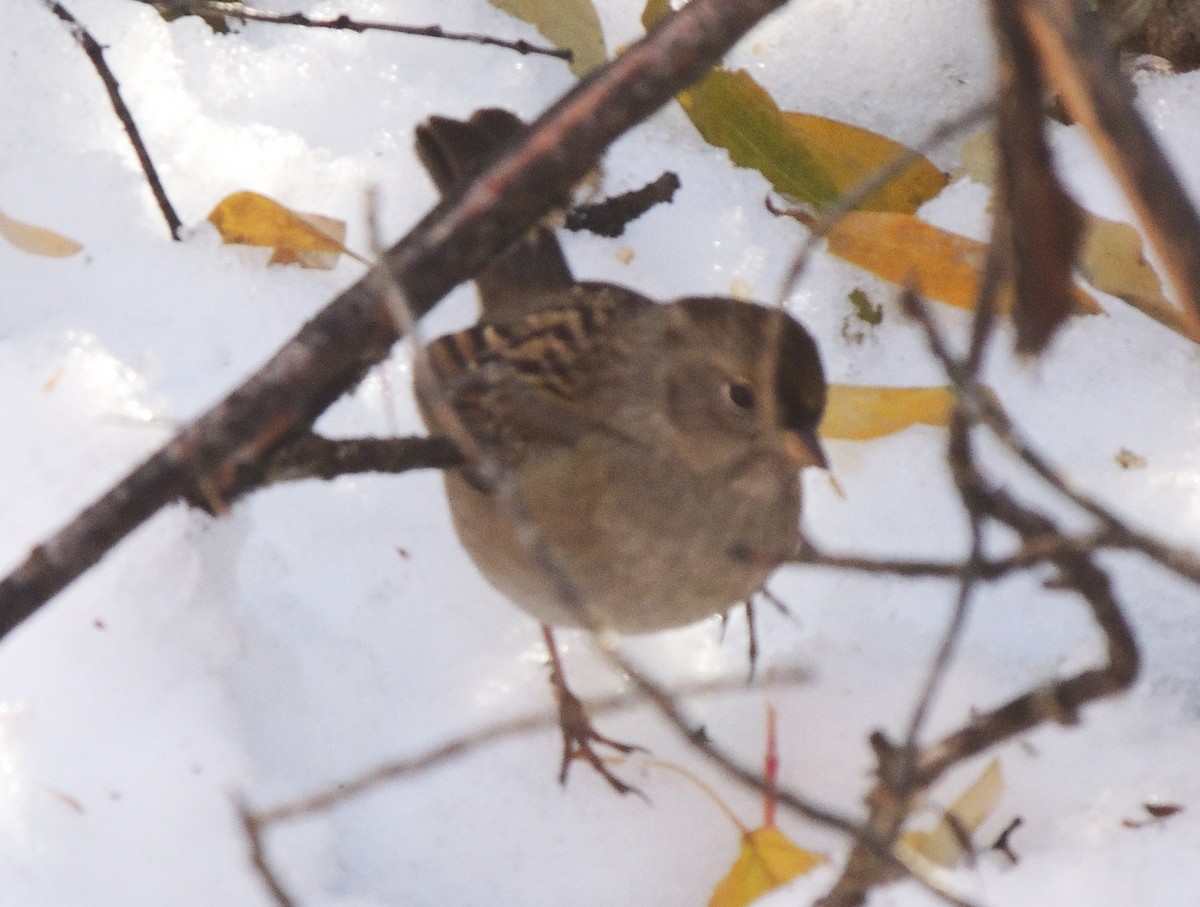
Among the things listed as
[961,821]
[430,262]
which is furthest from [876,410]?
[430,262]

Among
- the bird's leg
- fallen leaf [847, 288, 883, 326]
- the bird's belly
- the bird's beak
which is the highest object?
fallen leaf [847, 288, 883, 326]

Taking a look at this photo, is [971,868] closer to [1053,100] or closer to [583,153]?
[583,153]

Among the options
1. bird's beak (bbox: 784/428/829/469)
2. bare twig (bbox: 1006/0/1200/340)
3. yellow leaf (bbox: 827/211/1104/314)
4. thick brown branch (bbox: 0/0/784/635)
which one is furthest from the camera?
yellow leaf (bbox: 827/211/1104/314)

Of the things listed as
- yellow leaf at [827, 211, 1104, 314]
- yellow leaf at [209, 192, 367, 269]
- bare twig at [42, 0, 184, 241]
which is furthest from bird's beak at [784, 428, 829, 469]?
bare twig at [42, 0, 184, 241]

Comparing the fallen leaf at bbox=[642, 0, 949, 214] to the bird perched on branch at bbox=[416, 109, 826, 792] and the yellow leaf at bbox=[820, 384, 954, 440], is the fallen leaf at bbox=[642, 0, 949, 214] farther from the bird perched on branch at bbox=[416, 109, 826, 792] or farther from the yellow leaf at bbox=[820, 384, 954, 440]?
the bird perched on branch at bbox=[416, 109, 826, 792]

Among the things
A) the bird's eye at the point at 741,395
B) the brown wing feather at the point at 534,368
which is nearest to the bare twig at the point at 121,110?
the brown wing feather at the point at 534,368

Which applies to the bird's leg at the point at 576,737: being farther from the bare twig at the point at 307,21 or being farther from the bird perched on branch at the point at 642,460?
the bare twig at the point at 307,21
